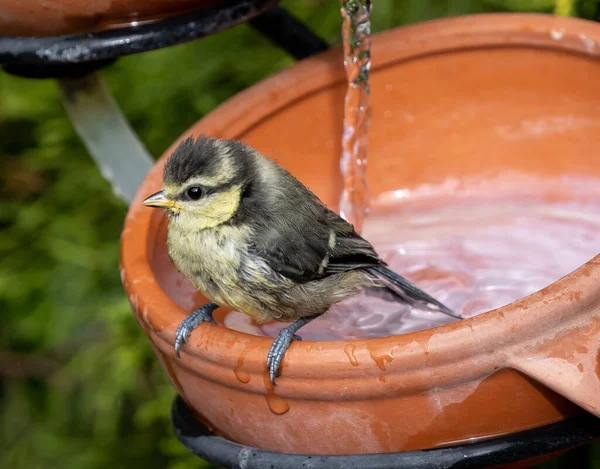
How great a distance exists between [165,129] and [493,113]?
147 centimetres

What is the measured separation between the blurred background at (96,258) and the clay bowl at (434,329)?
678 millimetres

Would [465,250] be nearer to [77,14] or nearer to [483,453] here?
[483,453]

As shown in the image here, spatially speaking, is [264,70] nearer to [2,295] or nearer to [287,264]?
[2,295]

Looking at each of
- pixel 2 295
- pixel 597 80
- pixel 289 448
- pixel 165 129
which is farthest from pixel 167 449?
pixel 597 80

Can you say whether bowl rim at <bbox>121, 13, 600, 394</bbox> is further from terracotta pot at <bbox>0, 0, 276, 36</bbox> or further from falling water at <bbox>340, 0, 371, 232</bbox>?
falling water at <bbox>340, 0, 371, 232</bbox>

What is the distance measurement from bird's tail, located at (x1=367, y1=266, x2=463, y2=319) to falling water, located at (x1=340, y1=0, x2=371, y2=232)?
463 millimetres

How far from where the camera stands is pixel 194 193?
2.28 meters

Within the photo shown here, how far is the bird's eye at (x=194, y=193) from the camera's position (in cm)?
228

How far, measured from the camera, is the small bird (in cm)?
221

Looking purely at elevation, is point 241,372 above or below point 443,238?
above

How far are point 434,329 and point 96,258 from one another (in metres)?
2.22

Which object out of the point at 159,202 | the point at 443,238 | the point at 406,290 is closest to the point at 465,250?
the point at 443,238

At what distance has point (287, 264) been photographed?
7.33ft

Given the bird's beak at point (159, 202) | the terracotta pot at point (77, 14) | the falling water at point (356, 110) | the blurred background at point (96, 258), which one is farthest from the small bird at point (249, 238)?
the blurred background at point (96, 258)
